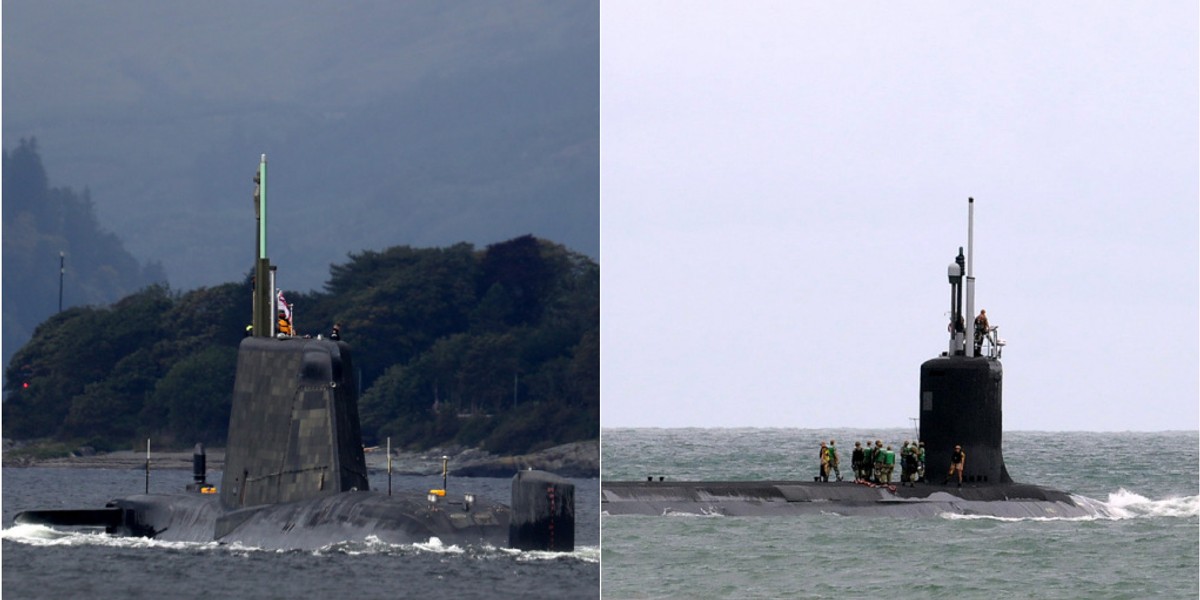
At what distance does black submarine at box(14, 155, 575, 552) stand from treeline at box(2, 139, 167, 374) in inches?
3219

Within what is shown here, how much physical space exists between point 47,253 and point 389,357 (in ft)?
102

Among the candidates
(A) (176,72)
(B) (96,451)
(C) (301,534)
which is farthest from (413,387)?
(C) (301,534)

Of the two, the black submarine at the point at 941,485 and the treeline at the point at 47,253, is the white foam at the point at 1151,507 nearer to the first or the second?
the black submarine at the point at 941,485

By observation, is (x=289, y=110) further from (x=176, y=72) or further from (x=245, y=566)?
(x=245, y=566)

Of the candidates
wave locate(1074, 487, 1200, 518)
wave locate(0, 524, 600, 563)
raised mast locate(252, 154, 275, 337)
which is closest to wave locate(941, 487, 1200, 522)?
wave locate(1074, 487, 1200, 518)

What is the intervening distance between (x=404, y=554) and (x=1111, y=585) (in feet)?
34.3

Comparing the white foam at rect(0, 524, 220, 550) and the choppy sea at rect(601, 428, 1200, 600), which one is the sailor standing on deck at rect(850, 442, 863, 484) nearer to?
the choppy sea at rect(601, 428, 1200, 600)

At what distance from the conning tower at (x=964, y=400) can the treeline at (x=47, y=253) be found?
269 ft

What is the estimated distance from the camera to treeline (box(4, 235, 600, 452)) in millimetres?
93562

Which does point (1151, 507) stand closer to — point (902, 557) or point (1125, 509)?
point (1125, 509)

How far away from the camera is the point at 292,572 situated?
2642 centimetres

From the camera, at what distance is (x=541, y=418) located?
95.1 metres

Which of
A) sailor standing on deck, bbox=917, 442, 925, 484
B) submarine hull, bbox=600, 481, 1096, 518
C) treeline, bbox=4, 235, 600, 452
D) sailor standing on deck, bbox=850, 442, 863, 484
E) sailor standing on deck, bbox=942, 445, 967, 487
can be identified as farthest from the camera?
treeline, bbox=4, 235, 600, 452

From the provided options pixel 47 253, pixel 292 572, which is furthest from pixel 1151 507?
pixel 47 253
